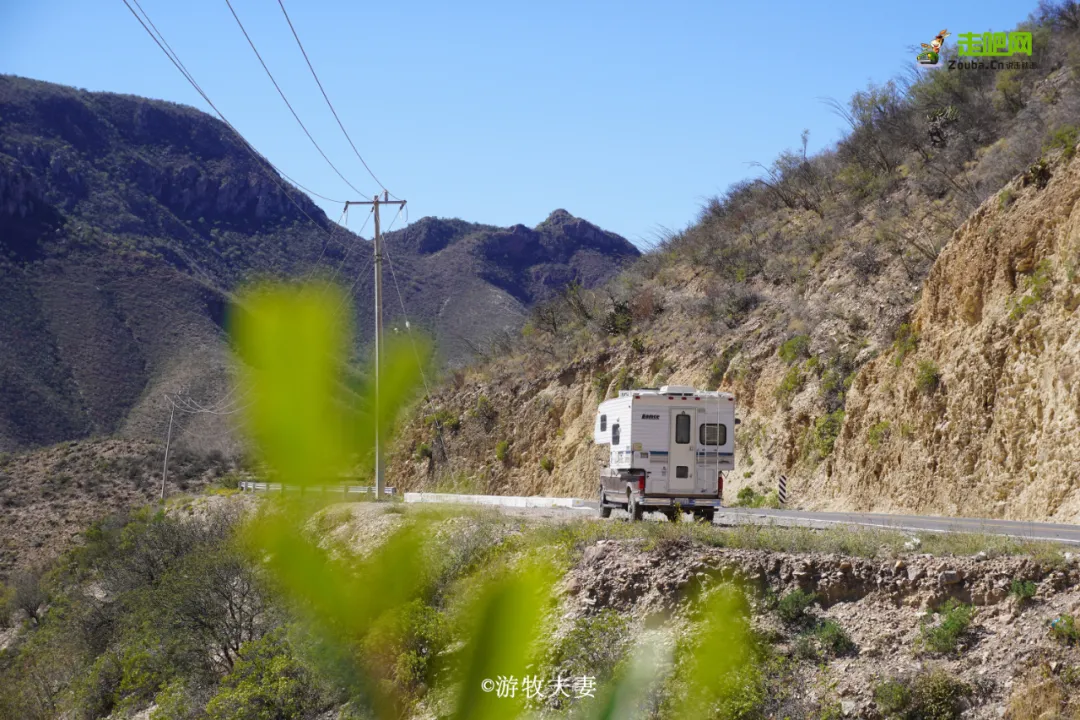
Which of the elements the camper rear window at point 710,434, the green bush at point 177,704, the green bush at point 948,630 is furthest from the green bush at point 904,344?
the green bush at point 177,704

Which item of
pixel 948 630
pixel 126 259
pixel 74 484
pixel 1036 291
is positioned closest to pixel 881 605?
pixel 948 630

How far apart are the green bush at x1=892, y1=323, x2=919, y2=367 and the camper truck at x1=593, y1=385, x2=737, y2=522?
30.4ft

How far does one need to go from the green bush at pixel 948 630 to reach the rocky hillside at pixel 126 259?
1707cm

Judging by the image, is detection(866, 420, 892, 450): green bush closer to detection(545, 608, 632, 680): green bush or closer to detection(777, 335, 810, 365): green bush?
detection(777, 335, 810, 365): green bush

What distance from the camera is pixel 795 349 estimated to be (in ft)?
109

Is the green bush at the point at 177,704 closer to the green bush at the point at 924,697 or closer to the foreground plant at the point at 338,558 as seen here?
the green bush at the point at 924,697

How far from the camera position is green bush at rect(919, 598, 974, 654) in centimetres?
1020

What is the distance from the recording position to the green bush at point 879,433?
26.9 meters

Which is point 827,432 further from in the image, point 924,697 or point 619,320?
point 924,697

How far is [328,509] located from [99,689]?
18.8 meters

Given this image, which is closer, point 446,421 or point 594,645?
point 594,645

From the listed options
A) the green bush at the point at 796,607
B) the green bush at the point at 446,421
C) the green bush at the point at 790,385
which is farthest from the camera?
the green bush at the point at 446,421

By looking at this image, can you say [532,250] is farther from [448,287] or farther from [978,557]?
[978,557]

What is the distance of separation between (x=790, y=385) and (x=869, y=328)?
3065mm
